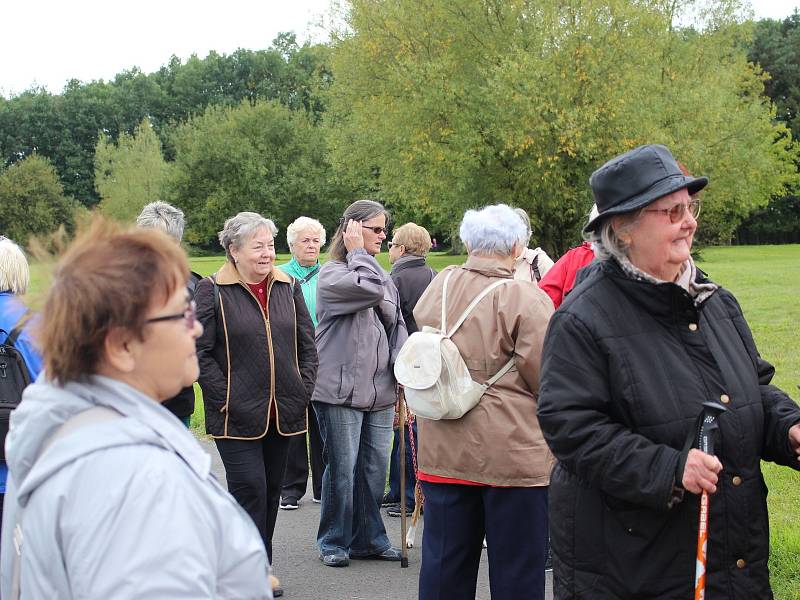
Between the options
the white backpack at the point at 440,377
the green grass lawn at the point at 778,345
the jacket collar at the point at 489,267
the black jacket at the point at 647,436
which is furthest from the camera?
the green grass lawn at the point at 778,345

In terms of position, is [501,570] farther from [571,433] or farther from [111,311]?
[111,311]

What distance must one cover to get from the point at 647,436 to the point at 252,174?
57.1 metres

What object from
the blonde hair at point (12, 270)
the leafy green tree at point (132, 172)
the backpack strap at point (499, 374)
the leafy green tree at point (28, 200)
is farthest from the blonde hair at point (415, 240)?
the leafy green tree at point (28, 200)

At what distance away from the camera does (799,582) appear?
15.8 ft

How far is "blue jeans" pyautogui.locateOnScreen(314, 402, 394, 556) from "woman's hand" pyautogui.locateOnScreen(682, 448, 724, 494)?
3.44m

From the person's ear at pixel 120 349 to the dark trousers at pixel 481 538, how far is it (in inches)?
107

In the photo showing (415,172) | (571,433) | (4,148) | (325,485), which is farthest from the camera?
(4,148)

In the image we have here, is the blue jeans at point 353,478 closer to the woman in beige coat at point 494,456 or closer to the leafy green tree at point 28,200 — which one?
the woman in beige coat at point 494,456

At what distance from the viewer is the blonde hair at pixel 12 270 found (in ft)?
14.5

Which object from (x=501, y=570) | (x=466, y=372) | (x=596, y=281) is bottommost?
(x=501, y=570)

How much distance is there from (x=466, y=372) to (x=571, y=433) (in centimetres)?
130

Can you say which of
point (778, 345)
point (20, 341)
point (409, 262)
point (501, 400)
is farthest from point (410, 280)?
point (778, 345)

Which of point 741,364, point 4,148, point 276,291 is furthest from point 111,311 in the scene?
point 4,148

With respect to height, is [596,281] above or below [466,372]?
above
